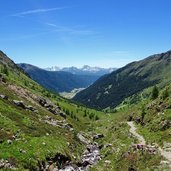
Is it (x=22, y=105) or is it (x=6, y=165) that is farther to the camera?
(x=22, y=105)

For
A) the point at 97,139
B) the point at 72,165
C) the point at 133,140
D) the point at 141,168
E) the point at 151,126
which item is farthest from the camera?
the point at 97,139

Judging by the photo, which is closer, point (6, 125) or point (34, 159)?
point (34, 159)

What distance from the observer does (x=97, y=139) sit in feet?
376

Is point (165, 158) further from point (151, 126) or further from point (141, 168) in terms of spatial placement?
point (151, 126)

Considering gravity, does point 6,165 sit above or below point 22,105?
below

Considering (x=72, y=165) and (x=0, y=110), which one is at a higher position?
(x=0, y=110)

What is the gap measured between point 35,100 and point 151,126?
60.9 meters

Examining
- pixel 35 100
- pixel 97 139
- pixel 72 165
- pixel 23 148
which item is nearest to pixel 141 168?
pixel 72 165

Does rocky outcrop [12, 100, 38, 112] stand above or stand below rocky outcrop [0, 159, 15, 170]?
above

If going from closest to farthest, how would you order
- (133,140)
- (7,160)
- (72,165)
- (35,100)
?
(7,160), (72,165), (133,140), (35,100)

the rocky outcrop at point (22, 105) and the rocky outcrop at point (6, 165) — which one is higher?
the rocky outcrop at point (22, 105)

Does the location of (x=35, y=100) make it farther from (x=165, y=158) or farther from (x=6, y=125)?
(x=165, y=158)

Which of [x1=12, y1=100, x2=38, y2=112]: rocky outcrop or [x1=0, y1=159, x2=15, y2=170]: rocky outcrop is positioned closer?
[x1=0, y1=159, x2=15, y2=170]: rocky outcrop

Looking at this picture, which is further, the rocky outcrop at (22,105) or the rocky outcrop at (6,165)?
the rocky outcrop at (22,105)
